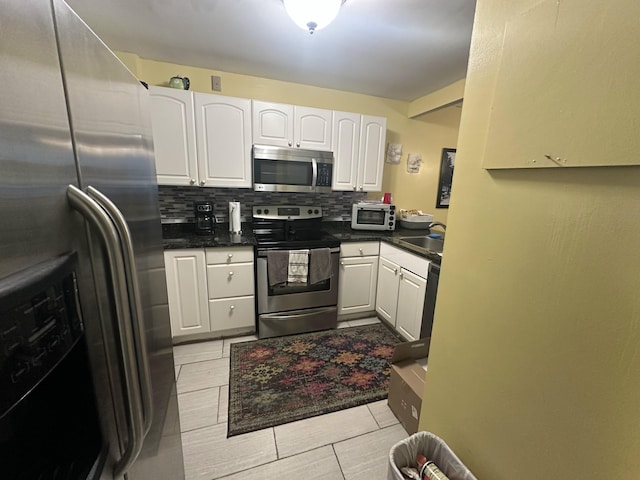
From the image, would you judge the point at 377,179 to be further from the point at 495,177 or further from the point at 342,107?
the point at 495,177

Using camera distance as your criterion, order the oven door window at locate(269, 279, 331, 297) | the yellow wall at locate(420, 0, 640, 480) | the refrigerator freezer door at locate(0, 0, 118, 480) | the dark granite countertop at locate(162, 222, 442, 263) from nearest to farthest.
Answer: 1. the refrigerator freezer door at locate(0, 0, 118, 480)
2. the yellow wall at locate(420, 0, 640, 480)
3. the dark granite countertop at locate(162, 222, 442, 263)
4. the oven door window at locate(269, 279, 331, 297)

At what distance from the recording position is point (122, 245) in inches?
19.9

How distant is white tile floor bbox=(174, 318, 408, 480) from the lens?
1315 millimetres

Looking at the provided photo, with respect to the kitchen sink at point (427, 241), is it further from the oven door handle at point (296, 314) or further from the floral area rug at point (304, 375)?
the oven door handle at point (296, 314)

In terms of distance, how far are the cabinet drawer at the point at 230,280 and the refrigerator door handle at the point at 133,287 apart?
1727mm

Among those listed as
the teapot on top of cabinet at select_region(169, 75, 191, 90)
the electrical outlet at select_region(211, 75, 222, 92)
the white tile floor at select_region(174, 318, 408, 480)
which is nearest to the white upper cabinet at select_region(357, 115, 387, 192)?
the electrical outlet at select_region(211, 75, 222, 92)

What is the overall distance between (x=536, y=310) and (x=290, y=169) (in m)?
2.12

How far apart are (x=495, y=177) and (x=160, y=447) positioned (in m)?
1.35

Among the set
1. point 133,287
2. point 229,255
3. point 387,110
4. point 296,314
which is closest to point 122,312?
point 133,287

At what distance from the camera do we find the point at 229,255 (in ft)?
7.30

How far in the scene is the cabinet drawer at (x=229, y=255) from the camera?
219 cm

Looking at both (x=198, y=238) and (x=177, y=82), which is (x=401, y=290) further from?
(x=177, y=82)

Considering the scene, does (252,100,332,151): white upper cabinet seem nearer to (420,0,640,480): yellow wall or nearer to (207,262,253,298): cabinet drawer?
(207,262,253,298): cabinet drawer

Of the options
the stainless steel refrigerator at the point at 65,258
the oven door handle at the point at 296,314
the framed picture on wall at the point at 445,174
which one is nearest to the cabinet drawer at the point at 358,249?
the oven door handle at the point at 296,314
